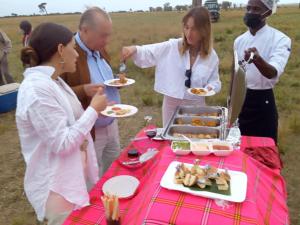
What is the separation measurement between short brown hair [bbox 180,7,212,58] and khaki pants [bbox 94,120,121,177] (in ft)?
3.28

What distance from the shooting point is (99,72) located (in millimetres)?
2455

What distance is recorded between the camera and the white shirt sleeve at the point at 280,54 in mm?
2566

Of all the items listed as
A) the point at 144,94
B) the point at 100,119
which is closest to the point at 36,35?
the point at 100,119

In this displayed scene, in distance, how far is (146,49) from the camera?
2855 mm

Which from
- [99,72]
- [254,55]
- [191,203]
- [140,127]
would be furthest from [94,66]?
[140,127]

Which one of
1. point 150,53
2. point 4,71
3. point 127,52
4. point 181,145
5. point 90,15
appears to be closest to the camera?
point 181,145

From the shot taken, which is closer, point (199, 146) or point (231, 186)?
point (231, 186)

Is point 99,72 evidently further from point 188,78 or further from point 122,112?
point 188,78

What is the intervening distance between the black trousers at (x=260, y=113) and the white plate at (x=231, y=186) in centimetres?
131

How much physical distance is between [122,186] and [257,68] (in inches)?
62.1

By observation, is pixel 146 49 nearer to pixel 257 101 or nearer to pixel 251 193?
pixel 257 101

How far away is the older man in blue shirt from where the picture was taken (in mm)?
2184

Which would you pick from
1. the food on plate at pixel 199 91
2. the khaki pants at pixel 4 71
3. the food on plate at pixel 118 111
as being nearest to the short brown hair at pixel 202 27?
the food on plate at pixel 199 91

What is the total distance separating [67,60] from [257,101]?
1862 mm
